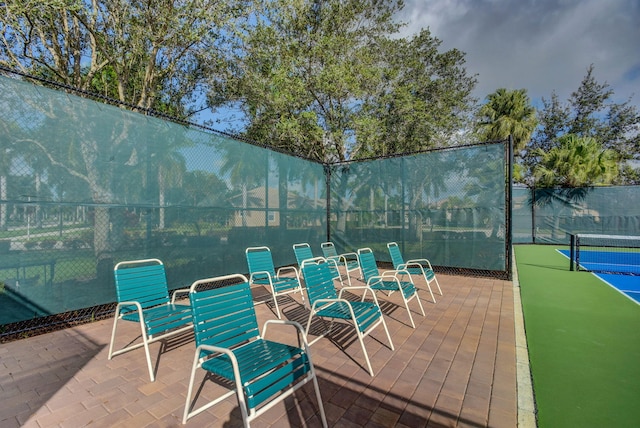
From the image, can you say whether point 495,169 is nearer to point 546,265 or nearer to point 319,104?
A: point 546,265

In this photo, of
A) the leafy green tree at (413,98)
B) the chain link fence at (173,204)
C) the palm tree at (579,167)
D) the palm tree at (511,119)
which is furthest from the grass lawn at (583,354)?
the palm tree at (511,119)

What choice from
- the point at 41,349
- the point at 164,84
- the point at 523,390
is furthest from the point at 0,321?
the point at 164,84

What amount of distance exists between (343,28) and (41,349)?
390 inches

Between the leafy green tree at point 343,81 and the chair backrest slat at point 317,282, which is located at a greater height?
the leafy green tree at point 343,81

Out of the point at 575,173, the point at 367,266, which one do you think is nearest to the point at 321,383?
the point at 367,266

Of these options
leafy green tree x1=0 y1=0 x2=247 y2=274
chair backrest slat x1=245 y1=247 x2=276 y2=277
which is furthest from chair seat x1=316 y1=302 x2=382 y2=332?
leafy green tree x1=0 y1=0 x2=247 y2=274

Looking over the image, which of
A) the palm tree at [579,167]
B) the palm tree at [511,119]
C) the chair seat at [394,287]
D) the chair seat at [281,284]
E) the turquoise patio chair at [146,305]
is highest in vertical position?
the palm tree at [511,119]

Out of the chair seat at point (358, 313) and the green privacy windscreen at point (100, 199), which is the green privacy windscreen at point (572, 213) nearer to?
the chair seat at point (358, 313)

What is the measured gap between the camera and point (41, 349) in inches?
115

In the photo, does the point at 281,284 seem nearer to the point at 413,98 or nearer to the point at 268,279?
the point at 268,279

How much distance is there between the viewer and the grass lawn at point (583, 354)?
6.56 ft

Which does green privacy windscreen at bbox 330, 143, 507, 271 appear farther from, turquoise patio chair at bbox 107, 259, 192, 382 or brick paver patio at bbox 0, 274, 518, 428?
turquoise patio chair at bbox 107, 259, 192, 382

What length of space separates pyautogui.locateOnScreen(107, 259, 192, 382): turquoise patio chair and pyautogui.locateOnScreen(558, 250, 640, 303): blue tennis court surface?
6696 mm

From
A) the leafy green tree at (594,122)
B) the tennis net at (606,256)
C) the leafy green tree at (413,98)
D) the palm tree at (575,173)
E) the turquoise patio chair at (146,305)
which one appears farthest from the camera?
the leafy green tree at (594,122)
